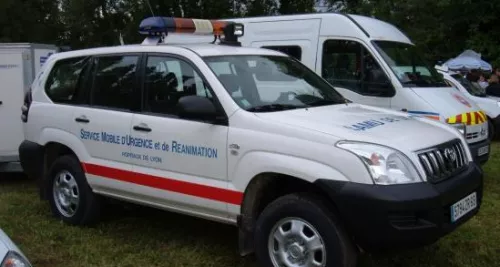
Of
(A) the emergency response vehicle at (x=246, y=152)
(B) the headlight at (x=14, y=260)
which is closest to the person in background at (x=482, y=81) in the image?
(A) the emergency response vehicle at (x=246, y=152)

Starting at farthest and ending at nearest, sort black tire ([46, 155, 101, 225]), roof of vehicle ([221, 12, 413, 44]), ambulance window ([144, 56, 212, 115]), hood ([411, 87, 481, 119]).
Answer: roof of vehicle ([221, 12, 413, 44]) < hood ([411, 87, 481, 119]) < black tire ([46, 155, 101, 225]) < ambulance window ([144, 56, 212, 115])

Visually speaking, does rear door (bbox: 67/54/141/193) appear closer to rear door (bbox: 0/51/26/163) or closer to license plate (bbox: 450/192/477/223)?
license plate (bbox: 450/192/477/223)

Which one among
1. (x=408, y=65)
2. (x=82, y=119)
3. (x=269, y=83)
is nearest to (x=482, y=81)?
(x=408, y=65)

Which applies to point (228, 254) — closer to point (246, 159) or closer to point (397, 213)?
point (246, 159)

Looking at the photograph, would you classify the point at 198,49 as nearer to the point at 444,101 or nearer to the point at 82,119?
the point at 82,119

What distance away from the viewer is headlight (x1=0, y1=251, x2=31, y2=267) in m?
2.73

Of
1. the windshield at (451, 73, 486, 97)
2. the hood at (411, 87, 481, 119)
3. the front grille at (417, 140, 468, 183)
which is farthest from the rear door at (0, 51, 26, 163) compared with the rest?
the windshield at (451, 73, 486, 97)

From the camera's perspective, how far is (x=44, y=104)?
5902 mm

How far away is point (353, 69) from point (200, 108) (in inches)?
153

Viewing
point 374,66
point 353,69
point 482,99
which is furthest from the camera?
point 482,99

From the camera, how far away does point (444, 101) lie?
7.31 m

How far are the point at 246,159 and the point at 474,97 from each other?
883cm

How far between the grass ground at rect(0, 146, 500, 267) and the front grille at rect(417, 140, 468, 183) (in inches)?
33.5

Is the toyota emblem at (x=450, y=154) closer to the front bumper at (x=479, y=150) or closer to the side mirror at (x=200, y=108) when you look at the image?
the side mirror at (x=200, y=108)
